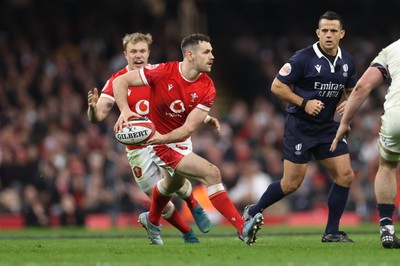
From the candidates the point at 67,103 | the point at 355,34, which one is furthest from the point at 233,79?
the point at 67,103

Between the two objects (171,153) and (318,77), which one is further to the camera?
(318,77)

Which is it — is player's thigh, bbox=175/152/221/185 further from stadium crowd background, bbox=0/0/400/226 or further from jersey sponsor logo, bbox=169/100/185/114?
stadium crowd background, bbox=0/0/400/226

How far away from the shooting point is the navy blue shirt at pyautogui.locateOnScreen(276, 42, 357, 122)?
1230 cm

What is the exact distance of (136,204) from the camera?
20.9 metres

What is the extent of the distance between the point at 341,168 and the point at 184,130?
199 centimetres

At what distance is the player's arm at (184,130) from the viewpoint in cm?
1117

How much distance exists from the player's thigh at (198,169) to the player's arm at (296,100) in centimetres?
129

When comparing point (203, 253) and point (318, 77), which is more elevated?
point (318, 77)

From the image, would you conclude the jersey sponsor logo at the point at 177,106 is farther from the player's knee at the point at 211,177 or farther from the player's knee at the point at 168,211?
the player's knee at the point at 168,211

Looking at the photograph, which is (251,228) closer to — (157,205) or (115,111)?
(157,205)

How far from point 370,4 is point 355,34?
2190 millimetres

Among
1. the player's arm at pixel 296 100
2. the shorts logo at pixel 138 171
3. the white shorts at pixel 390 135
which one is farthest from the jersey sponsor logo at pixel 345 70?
the shorts logo at pixel 138 171

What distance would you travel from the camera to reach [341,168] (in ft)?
40.2

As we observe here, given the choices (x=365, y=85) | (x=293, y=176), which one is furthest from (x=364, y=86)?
(x=293, y=176)
